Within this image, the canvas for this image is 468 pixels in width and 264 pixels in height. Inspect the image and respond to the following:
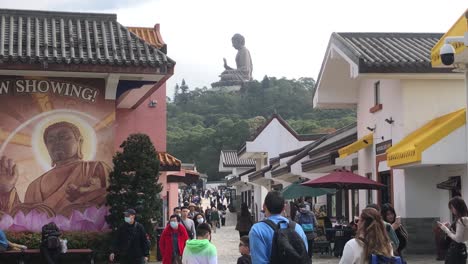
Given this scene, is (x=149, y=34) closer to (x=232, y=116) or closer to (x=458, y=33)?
(x=458, y=33)

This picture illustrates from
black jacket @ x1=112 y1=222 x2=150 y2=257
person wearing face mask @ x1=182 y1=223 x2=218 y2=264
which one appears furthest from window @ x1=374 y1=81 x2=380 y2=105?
person wearing face mask @ x1=182 y1=223 x2=218 y2=264

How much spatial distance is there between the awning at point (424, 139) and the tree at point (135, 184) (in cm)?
569

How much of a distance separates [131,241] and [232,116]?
99855 millimetres

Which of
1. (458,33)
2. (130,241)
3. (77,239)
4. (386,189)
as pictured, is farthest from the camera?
(386,189)

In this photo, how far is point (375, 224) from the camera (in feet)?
23.1

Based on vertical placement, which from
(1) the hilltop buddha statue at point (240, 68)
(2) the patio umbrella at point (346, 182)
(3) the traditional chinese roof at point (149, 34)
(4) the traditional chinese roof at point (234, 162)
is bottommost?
(2) the patio umbrella at point (346, 182)

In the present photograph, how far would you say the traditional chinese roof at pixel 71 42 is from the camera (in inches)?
587

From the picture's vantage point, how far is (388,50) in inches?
817

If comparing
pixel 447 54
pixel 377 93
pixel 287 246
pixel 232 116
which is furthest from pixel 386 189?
pixel 232 116

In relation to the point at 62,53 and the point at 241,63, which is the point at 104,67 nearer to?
the point at 62,53

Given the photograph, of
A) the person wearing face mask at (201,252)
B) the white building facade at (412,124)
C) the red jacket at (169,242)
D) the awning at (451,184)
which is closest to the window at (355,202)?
the white building facade at (412,124)

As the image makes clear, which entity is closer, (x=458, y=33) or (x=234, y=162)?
(x=458, y=33)

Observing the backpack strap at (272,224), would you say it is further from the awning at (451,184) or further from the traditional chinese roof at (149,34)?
the traditional chinese roof at (149,34)

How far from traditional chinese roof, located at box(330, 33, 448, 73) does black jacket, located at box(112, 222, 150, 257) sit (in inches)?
314
